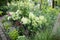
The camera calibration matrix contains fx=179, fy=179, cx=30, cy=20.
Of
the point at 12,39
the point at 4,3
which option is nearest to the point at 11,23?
the point at 12,39

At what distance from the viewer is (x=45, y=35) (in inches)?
189

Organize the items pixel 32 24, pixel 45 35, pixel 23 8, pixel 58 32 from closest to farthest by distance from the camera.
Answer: pixel 58 32
pixel 45 35
pixel 32 24
pixel 23 8

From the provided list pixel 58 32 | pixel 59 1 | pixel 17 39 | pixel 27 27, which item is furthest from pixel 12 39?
pixel 59 1

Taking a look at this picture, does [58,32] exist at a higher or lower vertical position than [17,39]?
higher

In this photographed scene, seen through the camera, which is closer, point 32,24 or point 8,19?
point 32,24

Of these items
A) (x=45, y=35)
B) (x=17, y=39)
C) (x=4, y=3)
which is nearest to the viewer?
(x=45, y=35)

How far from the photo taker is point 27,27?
6.86 m

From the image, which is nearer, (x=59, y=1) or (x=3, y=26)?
(x=3, y=26)

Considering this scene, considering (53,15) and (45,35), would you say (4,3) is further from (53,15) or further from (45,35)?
(45,35)

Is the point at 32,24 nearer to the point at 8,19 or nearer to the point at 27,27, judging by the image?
the point at 27,27

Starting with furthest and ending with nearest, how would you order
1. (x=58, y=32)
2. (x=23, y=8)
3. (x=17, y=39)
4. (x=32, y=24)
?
(x=23, y=8) → (x=32, y=24) → (x=17, y=39) → (x=58, y=32)

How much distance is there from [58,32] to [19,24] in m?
2.95

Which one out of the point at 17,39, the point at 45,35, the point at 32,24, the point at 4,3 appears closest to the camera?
the point at 45,35

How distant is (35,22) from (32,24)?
0.14 metres
